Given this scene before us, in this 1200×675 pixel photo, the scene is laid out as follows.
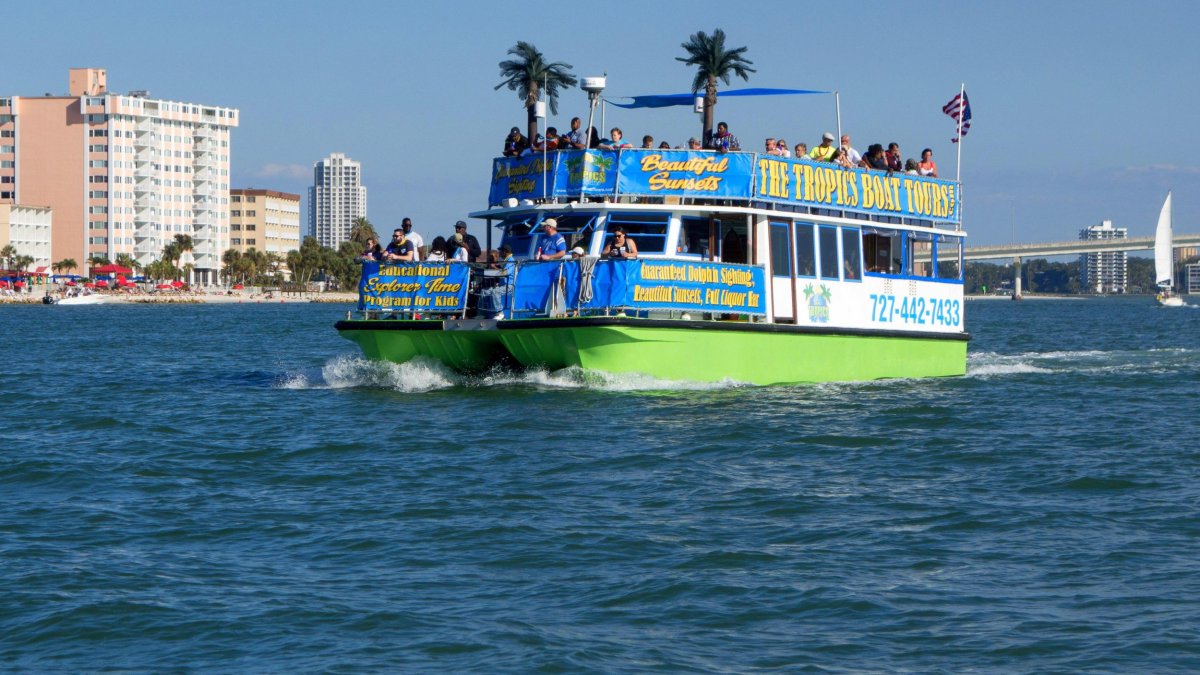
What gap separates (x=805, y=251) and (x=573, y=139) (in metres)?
4.15

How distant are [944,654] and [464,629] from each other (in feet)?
9.70

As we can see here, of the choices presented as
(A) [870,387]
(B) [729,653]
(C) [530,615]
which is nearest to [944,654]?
(B) [729,653]

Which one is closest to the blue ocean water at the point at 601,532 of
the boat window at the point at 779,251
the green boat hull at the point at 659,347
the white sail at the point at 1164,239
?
the green boat hull at the point at 659,347

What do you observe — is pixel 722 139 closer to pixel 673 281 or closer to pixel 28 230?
pixel 673 281

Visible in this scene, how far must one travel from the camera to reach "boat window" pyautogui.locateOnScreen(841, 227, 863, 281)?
26078mm

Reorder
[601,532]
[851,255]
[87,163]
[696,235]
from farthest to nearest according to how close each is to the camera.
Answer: [87,163] < [851,255] < [696,235] < [601,532]

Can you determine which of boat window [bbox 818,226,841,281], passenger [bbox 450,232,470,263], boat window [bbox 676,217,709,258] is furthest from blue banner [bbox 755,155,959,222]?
passenger [bbox 450,232,470,263]

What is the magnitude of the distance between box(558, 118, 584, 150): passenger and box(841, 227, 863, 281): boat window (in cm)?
467

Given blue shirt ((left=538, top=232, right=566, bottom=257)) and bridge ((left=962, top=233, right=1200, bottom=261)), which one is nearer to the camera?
blue shirt ((left=538, top=232, right=566, bottom=257))

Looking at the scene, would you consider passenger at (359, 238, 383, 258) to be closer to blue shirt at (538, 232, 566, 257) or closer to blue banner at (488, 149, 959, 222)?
blue banner at (488, 149, 959, 222)

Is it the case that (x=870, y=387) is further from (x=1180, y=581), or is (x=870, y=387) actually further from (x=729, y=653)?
(x=729, y=653)

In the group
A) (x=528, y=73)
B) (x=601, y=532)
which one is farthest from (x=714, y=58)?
(x=601, y=532)

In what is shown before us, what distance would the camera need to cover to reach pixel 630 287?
22.4 m

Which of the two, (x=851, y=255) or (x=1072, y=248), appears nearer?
(x=851, y=255)
